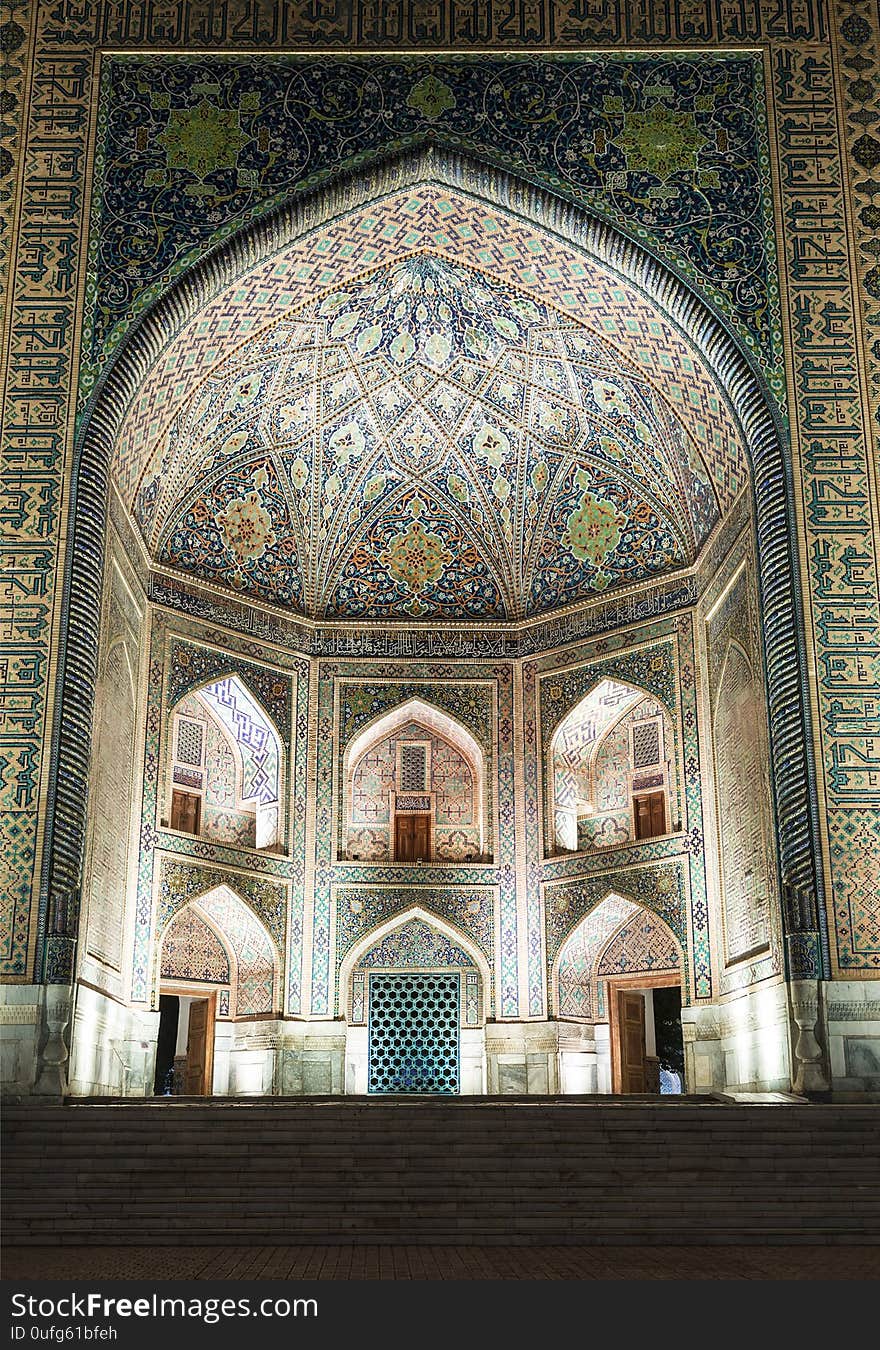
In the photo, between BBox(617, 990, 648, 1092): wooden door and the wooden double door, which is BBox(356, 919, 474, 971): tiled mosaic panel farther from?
BBox(617, 990, 648, 1092): wooden door

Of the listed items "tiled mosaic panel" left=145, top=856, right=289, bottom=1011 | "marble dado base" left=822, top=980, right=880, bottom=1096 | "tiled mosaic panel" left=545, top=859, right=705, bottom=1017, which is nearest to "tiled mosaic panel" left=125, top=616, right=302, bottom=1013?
"tiled mosaic panel" left=145, top=856, right=289, bottom=1011

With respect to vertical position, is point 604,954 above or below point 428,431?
below

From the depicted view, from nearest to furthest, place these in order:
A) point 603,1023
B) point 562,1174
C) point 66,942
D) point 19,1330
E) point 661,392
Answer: point 19,1330
point 562,1174
point 66,942
point 661,392
point 603,1023

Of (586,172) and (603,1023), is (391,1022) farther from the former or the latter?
(586,172)

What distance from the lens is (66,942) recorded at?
904 centimetres

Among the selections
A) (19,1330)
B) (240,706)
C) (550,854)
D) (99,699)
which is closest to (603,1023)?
(550,854)

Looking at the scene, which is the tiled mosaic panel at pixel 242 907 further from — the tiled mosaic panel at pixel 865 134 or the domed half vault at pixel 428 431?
the tiled mosaic panel at pixel 865 134

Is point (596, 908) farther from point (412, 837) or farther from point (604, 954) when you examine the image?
point (412, 837)

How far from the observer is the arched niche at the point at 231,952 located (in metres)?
13.2

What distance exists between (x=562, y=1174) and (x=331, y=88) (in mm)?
7916

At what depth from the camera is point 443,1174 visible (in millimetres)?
7336

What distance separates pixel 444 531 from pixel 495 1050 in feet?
16.9

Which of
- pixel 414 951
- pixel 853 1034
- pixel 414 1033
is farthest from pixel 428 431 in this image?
pixel 853 1034

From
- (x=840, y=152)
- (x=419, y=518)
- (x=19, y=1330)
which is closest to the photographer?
(x=19, y=1330)
